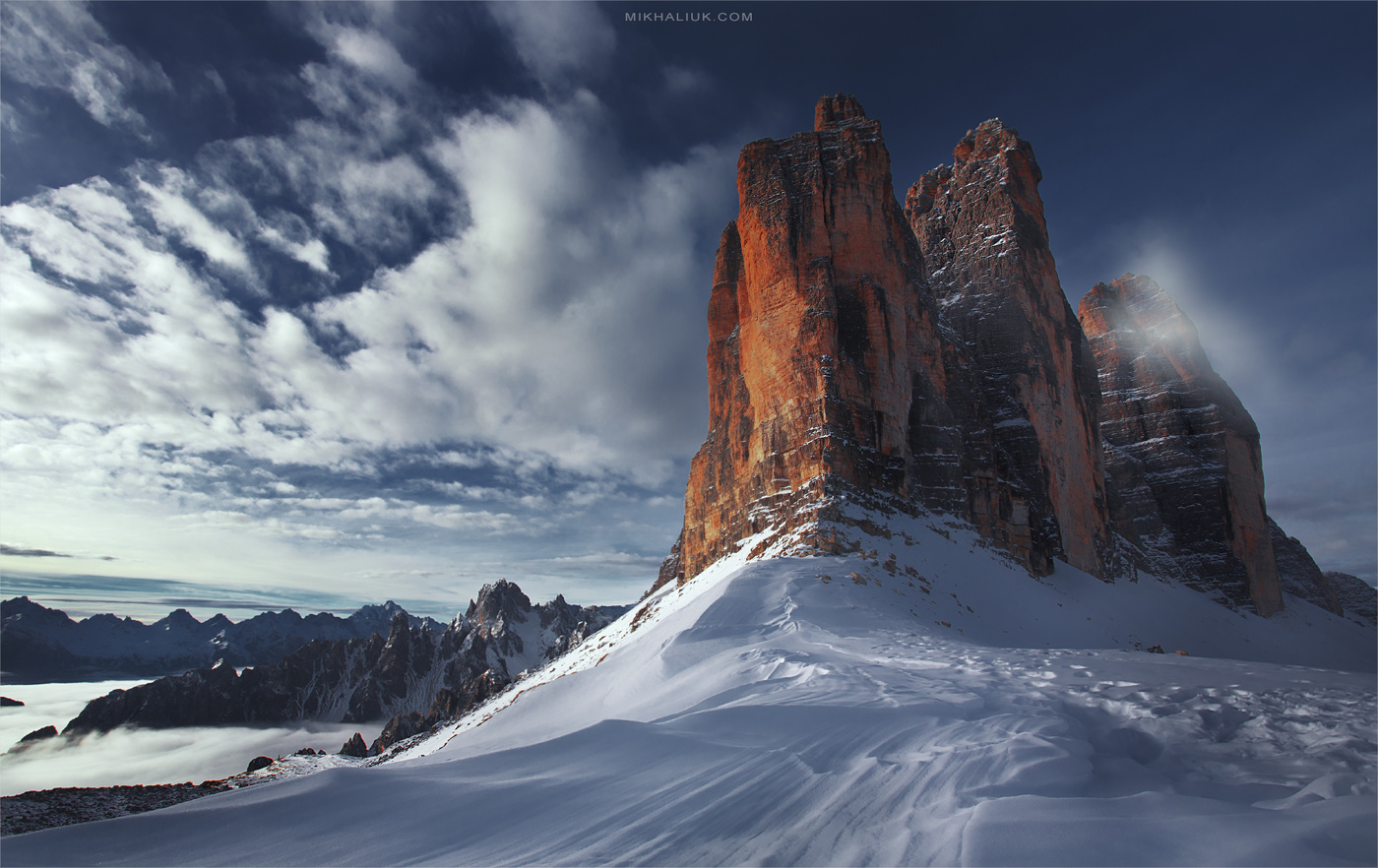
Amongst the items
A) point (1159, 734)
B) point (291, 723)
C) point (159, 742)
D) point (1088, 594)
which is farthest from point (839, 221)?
point (291, 723)

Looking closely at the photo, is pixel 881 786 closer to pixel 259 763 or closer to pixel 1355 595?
pixel 259 763

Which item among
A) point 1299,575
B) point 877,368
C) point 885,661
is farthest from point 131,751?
point 1299,575

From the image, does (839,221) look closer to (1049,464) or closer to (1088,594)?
(1049,464)

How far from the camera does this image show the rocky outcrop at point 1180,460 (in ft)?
157

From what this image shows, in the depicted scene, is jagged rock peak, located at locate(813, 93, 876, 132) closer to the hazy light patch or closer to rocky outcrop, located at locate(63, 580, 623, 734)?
rocky outcrop, located at locate(63, 580, 623, 734)

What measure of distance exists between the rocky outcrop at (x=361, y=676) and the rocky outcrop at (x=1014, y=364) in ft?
327

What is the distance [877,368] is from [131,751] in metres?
139

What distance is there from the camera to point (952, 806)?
11.4 feet

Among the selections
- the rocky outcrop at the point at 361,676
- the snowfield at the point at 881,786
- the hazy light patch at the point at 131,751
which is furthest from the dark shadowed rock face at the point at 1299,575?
the hazy light patch at the point at 131,751

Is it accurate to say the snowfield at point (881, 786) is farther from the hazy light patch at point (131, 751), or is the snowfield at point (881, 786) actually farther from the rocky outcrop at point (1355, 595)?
the hazy light patch at point (131, 751)

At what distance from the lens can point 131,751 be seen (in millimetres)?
94562

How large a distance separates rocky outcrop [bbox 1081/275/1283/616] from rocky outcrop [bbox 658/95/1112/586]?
1618 cm

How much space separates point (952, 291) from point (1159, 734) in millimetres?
42115

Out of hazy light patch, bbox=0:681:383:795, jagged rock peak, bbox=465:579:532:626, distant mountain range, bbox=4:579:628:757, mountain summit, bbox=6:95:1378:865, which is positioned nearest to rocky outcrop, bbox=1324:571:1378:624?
mountain summit, bbox=6:95:1378:865
